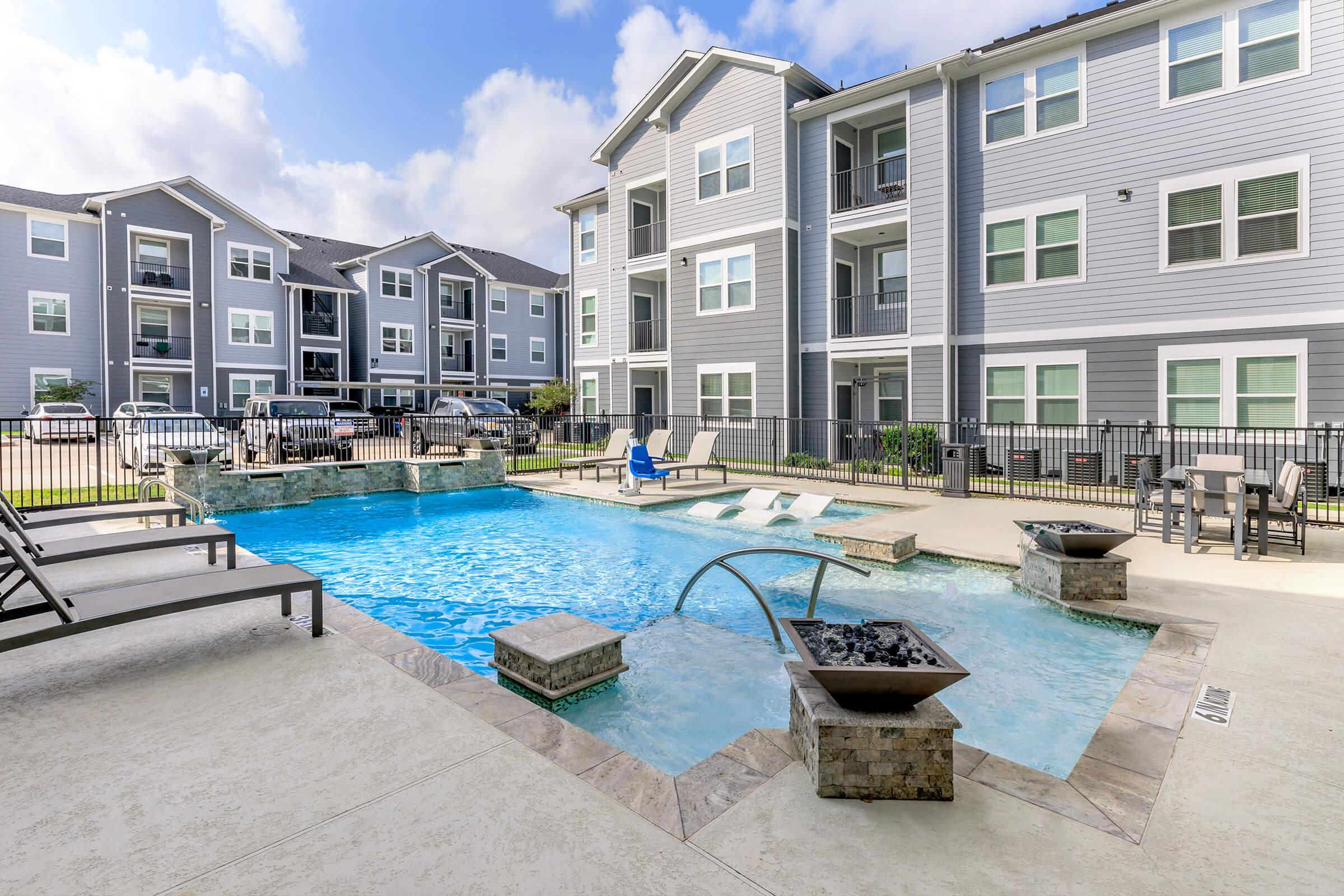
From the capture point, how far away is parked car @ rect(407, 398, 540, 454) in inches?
748

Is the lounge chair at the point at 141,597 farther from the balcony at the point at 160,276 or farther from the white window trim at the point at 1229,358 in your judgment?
the balcony at the point at 160,276

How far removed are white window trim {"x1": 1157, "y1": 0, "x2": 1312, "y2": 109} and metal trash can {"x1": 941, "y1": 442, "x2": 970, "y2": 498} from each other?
8.54 m

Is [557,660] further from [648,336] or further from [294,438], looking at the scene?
[648,336]

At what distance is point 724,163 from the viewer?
62.8 ft

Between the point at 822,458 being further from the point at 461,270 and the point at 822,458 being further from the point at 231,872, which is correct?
the point at 461,270

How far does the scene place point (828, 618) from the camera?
6.07 meters

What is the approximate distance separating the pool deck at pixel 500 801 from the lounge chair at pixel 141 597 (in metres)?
0.41

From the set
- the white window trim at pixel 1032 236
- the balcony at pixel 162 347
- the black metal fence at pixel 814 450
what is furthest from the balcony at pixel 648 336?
the balcony at pixel 162 347

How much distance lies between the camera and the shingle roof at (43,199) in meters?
26.5

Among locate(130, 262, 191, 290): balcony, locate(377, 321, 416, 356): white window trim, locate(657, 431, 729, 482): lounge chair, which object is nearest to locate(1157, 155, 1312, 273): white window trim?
locate(657, 431, 729, 482): lounge chair

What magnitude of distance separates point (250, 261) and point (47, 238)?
23.7 feet

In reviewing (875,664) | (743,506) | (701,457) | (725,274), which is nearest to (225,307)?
(725,274)

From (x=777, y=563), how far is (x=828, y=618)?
2.22 meters

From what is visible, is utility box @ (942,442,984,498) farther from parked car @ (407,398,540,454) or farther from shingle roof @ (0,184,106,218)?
shingle roof @ (0,184,106,218)
